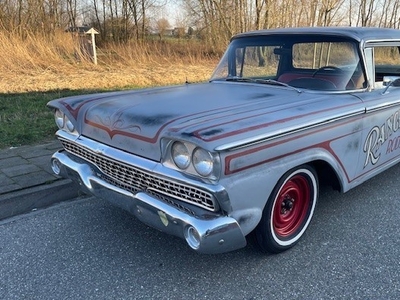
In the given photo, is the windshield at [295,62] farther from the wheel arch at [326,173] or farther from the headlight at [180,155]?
the headlight at [180,155]

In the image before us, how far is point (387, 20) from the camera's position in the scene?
2514 centimetres

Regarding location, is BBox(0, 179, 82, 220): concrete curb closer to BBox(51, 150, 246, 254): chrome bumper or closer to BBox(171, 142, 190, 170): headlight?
BBox(51, 150, 246, 254): chrome bumper

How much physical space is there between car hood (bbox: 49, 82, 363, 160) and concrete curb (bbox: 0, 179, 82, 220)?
0.81 metres

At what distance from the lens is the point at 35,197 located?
3434 millimetres

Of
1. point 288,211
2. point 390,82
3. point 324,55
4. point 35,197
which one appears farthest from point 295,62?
point 35,197

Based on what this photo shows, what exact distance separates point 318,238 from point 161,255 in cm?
119

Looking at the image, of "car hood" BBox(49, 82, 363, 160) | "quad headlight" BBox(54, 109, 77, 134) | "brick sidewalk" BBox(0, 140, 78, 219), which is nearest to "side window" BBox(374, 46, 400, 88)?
"car hood" BBox(49, 82, 363, 160)

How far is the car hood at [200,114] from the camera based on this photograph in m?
2.12

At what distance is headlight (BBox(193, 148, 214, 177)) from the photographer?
2.01 meters

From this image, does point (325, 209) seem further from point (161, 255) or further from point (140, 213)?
point (140, 213)

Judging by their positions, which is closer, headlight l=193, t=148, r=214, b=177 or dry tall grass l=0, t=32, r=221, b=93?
headlight l=193, t=148, r=214, b=177

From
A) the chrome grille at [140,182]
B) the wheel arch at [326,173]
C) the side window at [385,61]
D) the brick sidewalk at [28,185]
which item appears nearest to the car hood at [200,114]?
the chrome grille at [140,182]

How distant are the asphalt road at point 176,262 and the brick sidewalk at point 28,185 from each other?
7.2 inches

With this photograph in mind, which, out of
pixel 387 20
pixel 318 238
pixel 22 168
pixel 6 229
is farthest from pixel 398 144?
pixel 387 20
